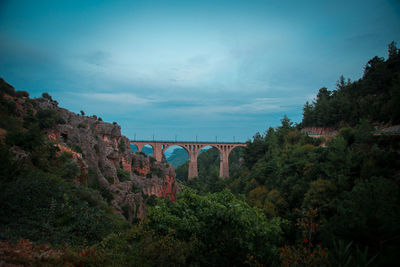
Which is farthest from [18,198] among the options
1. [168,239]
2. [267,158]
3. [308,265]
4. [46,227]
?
[267,158]

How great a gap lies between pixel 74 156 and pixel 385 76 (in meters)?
26.0

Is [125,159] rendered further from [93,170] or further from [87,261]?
[87,261]

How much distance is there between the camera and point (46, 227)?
610 centimetres

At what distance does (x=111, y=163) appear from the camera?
18938 millimetres

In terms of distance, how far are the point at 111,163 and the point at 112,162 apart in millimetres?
1231

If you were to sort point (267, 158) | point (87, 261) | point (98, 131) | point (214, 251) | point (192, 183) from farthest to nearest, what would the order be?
1. point (192, 183)
2. point (267, 158)
3. point (98, 131)
4. point (214, 251)
5. point (87, 261)

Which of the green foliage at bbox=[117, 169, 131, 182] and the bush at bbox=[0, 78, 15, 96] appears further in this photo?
the green foliage at bbox=[117, 169, 131, 182]

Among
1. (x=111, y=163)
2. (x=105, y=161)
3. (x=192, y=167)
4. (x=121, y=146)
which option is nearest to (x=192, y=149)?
(x=192, y=167)

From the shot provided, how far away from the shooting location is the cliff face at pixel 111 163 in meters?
14.5

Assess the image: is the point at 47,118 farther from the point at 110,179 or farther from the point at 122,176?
the point at 122,176

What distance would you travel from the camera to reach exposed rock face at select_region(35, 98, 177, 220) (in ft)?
48.3

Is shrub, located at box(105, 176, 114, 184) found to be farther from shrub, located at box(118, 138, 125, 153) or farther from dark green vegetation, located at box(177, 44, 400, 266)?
dark green vegetation, located at box(177, 44, 400, 266)

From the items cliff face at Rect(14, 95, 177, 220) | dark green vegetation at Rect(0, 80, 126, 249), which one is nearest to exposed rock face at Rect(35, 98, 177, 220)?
cliff face at Rect(14, 95, 177, 220)

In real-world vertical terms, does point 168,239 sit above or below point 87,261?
above
